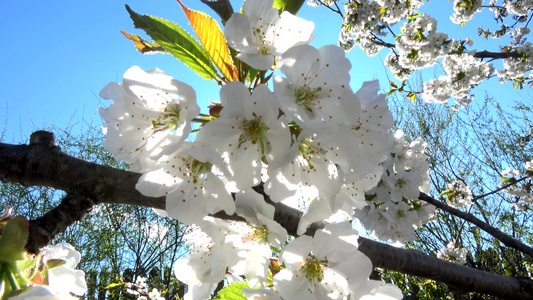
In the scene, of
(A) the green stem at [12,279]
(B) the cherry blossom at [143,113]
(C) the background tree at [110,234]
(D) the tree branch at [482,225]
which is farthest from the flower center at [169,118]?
(C) the background tree at [110,234]

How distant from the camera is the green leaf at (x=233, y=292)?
87cm

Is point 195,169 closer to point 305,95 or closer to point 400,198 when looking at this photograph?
point 305,95

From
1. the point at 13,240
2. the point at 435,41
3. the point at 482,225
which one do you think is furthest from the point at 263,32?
the point at 435,41

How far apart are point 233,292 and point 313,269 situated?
0.77ft

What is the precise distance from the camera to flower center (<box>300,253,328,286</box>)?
78 cm

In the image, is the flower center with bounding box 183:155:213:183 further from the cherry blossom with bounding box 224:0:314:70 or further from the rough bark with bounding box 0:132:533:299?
the cherry blossom with bounding box 224:0:314:70

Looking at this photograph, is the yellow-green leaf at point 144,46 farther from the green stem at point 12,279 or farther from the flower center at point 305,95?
the green stem at point 12,279

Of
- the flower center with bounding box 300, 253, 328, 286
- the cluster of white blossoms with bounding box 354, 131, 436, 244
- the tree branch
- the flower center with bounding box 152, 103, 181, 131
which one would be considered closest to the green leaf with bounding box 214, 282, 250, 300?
the flower center with bounding box 300, 253, 328, 286

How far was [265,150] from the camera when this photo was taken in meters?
0.69

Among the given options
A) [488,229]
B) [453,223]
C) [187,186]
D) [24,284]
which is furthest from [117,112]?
[453,223]

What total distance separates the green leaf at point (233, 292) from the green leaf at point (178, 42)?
53cm

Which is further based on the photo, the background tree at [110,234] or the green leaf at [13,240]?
the background tree at [110,234]

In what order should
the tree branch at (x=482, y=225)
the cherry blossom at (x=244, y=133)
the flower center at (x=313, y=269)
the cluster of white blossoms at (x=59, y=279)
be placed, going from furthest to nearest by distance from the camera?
the tree branch at (x=482, y=225) < the flower center at (x=313, y=269) < the cherry blossom at (x=244, y=133) < the cluster of white blossoms at (x=59, y=279)

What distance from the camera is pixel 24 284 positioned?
53 cm
